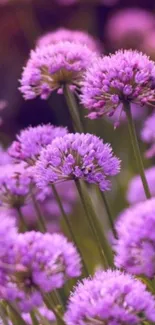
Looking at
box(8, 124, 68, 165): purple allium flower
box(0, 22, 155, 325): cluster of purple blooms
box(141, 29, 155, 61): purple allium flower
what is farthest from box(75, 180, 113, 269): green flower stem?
box(141, 29, 155, 61): purple allium flower

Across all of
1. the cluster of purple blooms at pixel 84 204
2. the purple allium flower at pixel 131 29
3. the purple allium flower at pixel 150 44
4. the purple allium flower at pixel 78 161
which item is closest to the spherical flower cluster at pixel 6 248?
the cluster of purple blooms at pixel 84 204

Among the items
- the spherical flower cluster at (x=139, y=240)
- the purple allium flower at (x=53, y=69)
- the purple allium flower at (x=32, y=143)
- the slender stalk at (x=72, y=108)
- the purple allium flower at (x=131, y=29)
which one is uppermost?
the purple allium flower at (x=131, y=29)

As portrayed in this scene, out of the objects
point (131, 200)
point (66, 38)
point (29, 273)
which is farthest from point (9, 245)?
point (131, 200)

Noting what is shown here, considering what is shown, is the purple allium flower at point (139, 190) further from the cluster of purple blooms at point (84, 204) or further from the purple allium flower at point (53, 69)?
the purple allium flower at point (53, 69)

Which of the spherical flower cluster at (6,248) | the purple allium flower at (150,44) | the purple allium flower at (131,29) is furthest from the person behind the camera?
the purple allium flower at (131,29)

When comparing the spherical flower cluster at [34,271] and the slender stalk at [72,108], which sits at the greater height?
the slender stalk at [72,108]

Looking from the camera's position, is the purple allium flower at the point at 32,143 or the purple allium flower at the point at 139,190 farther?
the purple allium flower at the point at 139,190

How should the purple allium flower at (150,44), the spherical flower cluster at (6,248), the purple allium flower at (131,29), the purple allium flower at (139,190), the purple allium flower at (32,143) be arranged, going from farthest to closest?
the purple allium flower at (131,29)
the purple allium flower at (150,44)
the purple allium flower at (139,190)
the purple allium flower at (32,143)
the spherical flower cluster at (6,248)
